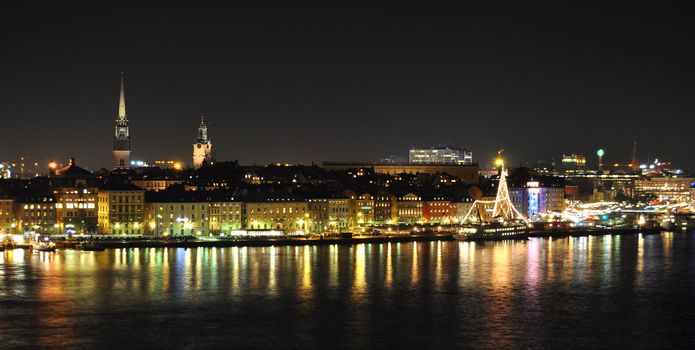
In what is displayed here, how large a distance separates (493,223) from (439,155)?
36730mm

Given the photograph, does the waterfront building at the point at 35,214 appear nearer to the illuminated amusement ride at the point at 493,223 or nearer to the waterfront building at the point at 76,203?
the waterfront building at the point at 76,203

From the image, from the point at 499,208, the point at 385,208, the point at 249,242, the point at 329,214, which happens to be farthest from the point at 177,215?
the point at 499,208

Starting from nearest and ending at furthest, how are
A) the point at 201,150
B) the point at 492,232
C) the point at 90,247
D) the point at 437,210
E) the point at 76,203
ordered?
the point at 90,247 → the point at 76,203 → the point at 492,232 → the point at 437,210 → the point at 201,150

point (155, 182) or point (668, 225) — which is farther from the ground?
point (155, 182)

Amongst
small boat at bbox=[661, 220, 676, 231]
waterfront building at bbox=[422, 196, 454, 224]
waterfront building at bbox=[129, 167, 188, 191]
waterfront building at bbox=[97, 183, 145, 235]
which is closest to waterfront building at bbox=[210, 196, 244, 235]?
waterfront building at bbox=[97, 183, 145, 235]

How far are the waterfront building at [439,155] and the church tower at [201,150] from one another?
2125cm

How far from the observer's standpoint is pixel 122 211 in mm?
32469

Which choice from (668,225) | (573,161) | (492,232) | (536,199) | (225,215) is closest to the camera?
(225,215)

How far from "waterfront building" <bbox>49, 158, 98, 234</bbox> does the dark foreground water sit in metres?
4.91

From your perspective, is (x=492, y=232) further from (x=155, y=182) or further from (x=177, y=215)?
(x=155, y=182)

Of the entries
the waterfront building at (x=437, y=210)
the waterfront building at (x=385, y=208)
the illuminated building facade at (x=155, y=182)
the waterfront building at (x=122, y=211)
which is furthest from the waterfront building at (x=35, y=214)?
the waterfront building at (x=437, y=210)

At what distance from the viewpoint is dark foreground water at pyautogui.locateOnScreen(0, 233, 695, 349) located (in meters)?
15.4

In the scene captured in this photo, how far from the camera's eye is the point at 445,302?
1853cm

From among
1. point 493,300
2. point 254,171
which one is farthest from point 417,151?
point 493,300
